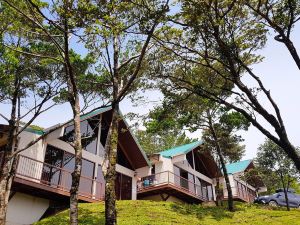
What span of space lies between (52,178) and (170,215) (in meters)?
7.43

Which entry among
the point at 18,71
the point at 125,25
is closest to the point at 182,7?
the point at 125,25

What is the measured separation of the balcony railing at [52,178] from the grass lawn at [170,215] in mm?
1574

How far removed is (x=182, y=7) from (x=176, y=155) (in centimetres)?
1940

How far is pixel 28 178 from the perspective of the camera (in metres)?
18.2

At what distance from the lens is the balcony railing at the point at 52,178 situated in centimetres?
1811

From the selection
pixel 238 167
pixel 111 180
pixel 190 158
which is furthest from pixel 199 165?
pixel 111 180

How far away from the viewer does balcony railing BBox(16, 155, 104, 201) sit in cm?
1811

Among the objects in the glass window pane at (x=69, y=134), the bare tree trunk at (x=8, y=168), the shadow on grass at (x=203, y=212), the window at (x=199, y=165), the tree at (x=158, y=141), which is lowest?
the shadow on grass at (x=203, y=212)

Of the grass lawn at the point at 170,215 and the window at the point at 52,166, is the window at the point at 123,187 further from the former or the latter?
the window at the point at 52,166

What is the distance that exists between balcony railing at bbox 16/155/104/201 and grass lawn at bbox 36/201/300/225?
62.0 inches

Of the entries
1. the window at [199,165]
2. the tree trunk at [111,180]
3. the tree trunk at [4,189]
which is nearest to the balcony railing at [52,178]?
the tree trunk at [4,189]

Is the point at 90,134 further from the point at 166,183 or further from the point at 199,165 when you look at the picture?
the point at 199,165

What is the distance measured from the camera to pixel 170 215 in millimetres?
19094

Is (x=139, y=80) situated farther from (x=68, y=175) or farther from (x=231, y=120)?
(x=231, y=120)
